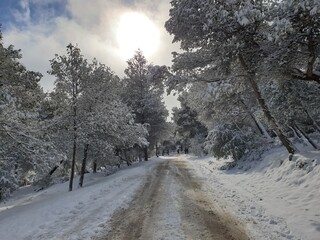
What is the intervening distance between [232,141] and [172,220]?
15.6 meters

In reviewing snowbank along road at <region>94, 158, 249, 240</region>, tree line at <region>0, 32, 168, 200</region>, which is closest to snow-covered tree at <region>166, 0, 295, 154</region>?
tree line at <region>0, 32, 168, 200</region>

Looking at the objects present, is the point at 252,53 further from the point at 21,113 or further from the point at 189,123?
the point at 189,123

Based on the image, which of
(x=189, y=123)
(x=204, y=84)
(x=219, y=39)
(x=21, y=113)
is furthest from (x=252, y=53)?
(x=189, y=123)

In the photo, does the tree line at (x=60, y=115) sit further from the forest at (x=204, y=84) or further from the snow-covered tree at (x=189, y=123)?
the snow-covered tree at (x=189, y=123)

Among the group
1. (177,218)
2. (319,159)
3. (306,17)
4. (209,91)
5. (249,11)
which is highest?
(249,11)

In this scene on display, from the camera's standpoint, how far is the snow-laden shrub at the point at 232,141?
23422mm

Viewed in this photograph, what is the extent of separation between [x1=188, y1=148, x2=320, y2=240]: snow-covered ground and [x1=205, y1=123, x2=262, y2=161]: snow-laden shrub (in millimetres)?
4955

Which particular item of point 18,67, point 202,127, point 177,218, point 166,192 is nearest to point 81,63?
point 18,67

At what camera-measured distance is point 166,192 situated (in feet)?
46.1

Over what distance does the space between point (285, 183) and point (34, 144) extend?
1086 centimetres

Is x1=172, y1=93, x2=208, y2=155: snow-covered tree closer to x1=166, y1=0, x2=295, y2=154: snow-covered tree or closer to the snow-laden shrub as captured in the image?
the snow-laden shrub

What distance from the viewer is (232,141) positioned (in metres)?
23.7

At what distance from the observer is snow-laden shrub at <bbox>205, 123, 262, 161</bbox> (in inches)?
922

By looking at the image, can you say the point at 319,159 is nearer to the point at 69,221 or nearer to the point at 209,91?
the point at 209,91
